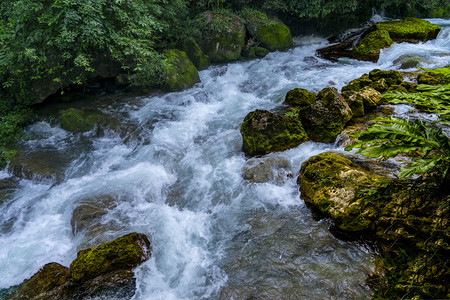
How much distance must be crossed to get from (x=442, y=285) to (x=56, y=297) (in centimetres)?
475

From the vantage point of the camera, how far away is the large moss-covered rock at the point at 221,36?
1303 centimetres

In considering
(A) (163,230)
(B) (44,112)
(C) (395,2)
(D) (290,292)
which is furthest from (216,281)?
(C) (395,2)

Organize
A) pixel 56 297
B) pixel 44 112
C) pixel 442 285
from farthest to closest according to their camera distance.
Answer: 1. pixel 44 112
2. pixel 56 297
3. pixel 442 285

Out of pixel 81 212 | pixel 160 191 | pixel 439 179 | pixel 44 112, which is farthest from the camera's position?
pixel 44 112

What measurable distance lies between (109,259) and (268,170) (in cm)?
348

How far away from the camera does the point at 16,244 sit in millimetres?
4863

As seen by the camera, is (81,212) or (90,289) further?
(81,212)

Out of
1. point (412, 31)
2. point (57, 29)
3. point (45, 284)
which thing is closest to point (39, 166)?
point (57, 29)

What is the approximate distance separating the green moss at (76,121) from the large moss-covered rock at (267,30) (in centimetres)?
1025

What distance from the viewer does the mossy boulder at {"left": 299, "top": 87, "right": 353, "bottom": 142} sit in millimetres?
6176

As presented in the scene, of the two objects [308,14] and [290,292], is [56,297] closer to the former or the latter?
[290,292]

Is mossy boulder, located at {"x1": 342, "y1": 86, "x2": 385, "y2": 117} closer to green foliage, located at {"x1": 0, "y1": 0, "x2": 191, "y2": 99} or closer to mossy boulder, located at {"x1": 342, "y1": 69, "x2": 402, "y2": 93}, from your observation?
mossy boulder, located at {"x1": 342, "y1": 69, "x2": 402, "y2": 93}

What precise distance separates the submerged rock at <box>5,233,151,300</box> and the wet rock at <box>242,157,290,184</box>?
8.99 feet

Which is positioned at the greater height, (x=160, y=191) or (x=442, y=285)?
(x=442, y=285)
